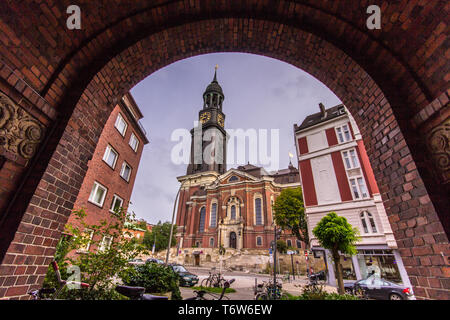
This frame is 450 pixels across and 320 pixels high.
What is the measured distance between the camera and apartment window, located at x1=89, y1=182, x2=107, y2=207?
37.9 ft

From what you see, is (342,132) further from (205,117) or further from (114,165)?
(205,117)

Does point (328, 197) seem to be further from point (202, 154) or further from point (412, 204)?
point (202, 154)

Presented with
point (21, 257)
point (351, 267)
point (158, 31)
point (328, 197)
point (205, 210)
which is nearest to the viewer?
point (21, 257)

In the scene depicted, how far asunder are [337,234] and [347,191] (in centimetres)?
919

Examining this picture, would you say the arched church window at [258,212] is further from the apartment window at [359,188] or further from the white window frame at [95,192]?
the white window frame at [95,192]

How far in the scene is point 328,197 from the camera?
19.3 meters

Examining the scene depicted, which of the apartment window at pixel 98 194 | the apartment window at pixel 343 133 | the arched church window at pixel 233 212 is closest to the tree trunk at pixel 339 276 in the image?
the apartment window at pixel 343 133

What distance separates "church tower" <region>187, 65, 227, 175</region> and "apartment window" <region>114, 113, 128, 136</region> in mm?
37817

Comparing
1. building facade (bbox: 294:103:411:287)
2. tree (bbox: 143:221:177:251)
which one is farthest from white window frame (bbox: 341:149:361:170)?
tree (bbox: 143:221:177:251)

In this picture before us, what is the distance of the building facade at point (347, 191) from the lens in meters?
15.9

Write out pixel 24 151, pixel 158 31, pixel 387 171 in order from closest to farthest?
pixel 24 151, pixel 387 171, pixel 158 31

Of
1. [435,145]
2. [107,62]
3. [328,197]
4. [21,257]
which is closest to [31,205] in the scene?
[21,257]

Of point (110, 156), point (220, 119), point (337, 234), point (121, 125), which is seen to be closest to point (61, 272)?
point (110, 156)

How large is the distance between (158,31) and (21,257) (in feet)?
12.3
